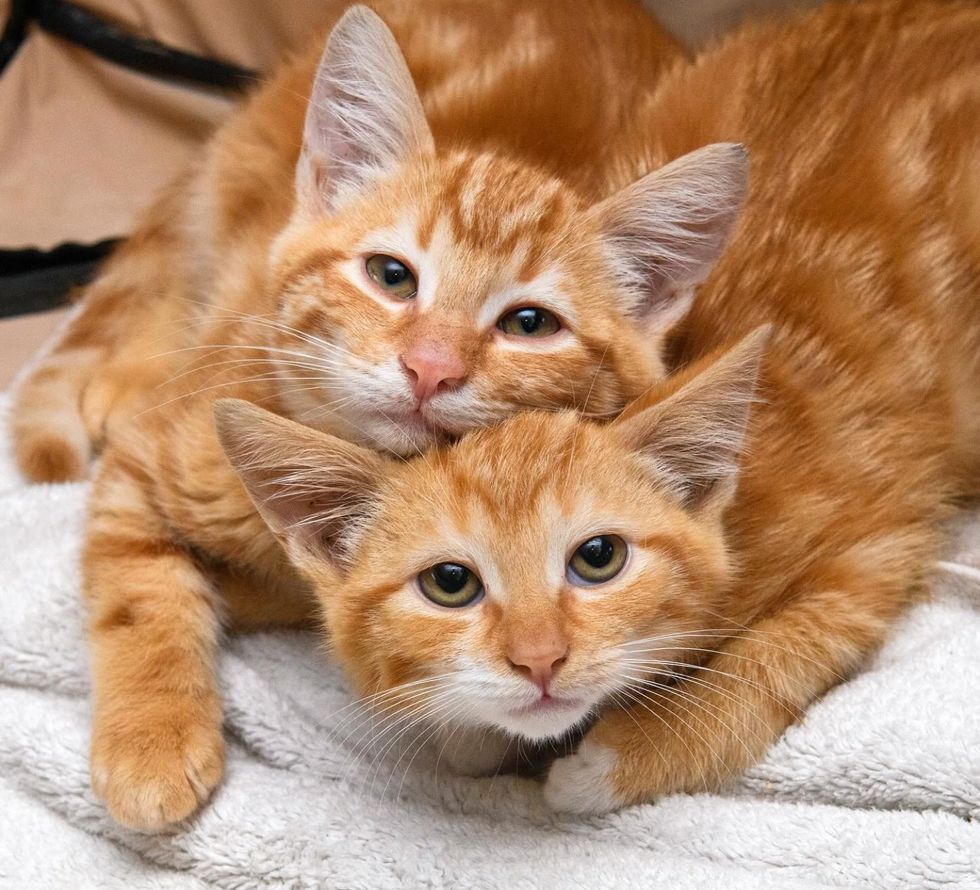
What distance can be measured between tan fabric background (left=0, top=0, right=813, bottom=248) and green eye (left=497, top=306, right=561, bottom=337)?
4.30 feet

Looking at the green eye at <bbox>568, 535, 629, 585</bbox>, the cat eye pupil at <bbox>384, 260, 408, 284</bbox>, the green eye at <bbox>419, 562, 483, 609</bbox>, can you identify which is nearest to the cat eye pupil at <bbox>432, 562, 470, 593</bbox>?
the green eye at <bbox>419, 562, 483, 609</bbox>

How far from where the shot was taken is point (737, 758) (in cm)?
126

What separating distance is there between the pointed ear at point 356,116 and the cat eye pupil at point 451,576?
551 mm

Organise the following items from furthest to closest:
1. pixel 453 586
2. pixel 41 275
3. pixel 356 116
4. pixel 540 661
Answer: pixel 41 275 < pixel 356 116 < pixel 453 586 < pixel 540 661

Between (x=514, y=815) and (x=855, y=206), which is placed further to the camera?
(x=855, y=206)

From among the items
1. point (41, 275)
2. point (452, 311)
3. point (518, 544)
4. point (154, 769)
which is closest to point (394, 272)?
point (452, 311)

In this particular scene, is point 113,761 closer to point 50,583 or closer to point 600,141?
point 50,583

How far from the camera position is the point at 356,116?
140 centimetres

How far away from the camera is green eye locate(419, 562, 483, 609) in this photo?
1131mm

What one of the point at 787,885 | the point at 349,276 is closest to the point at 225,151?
the point at 349,276

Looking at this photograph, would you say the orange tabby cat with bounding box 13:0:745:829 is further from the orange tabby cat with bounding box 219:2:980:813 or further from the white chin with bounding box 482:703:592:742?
the white chin with bounding box 482:703:592:742

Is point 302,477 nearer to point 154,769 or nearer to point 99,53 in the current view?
point 154,769

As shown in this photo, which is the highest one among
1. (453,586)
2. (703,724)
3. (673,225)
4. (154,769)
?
(673,225)

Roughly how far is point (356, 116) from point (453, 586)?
2.12ft
